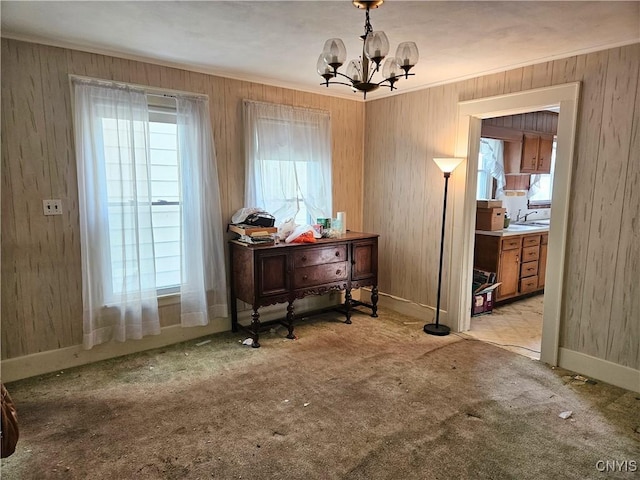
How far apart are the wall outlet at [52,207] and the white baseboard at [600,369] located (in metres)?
3.83

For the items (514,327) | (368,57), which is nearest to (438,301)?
(514,327)

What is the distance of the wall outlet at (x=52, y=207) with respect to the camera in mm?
2865

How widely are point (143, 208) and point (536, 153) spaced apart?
15.7ft

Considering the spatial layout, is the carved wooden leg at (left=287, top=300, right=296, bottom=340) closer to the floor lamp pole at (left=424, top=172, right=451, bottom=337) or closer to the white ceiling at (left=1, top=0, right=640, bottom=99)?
the floor lamp pole at (left=424, top=172, right=451, bottom=337)

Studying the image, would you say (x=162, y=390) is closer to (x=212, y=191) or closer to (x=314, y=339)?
(x=314, y=339)

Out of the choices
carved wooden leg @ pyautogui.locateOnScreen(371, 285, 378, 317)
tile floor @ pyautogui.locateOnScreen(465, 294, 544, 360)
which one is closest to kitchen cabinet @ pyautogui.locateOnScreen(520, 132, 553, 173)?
tile floor @ pyautogui.locateOnScreen(465, 294, 544, 360)

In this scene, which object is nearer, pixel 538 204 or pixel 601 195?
pixel 601 195

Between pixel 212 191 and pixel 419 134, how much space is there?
2.08 meters

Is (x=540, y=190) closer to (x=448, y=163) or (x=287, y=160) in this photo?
(x=448, y=163)

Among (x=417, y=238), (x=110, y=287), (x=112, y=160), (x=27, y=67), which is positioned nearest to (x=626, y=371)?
(x=417, y=238)

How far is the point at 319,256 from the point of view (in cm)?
378

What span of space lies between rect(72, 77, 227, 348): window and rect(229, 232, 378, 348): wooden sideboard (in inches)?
9.5

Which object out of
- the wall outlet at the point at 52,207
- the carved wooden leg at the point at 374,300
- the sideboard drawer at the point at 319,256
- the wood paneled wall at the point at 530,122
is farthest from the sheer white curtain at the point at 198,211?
the wood paneled wall at the point at 530,122

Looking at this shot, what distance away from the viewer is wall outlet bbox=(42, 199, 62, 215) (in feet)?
9.40
